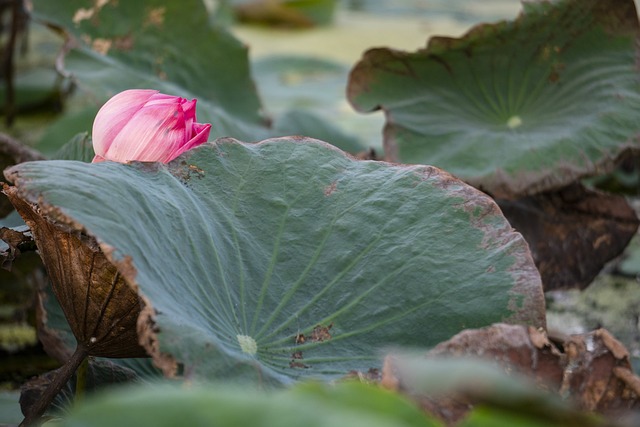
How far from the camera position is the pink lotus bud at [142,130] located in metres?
0.84

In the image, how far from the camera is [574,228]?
4.51 feet

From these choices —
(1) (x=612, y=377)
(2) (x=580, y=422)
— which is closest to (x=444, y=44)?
(1) (x=612, y=377)

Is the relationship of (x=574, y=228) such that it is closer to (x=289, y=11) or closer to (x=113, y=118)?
(x=113, y=118)

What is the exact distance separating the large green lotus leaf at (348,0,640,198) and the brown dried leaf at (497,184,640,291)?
5.6 inches

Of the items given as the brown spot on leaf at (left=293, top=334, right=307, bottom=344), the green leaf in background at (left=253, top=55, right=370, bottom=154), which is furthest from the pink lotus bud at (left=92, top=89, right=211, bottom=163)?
the green leaf in background at (left=253, top=55, right=370, bottom=154)

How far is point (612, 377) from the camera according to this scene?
617 millimetres

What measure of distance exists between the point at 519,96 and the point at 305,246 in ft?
2.14

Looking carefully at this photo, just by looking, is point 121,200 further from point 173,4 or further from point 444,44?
point 173,4

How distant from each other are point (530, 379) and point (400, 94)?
2.67 ft

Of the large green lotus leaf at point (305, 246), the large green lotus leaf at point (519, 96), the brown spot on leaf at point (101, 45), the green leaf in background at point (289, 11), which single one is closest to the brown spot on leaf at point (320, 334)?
the large green lotus leaf at point (305, 246)

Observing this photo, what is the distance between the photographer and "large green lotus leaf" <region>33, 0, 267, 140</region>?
1.46m

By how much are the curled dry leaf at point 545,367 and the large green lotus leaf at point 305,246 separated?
0.12 metres

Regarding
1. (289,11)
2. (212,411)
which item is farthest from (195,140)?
(289,11)

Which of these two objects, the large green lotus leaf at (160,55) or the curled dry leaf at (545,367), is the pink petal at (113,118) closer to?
the curled dry leaf at (545,367)
